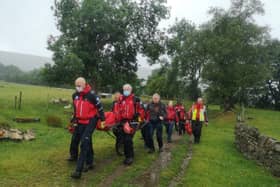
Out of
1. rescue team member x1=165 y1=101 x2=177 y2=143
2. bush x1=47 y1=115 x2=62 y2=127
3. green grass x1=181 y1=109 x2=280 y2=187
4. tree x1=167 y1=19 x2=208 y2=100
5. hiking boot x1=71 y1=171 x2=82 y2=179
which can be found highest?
tree x1=167 y1=19 x2=208 y2=100

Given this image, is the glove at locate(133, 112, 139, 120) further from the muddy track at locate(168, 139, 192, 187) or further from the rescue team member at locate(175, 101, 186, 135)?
the rescue team member at locate(175, 101, 186, 135)

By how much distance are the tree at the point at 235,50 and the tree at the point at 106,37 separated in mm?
6034

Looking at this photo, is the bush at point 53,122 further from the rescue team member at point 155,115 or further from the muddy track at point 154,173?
the muddy track at point 154,173

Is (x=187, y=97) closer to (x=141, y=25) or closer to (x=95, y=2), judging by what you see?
(x=141, y=25)

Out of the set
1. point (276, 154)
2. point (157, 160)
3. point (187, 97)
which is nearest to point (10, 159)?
point (157, 160)

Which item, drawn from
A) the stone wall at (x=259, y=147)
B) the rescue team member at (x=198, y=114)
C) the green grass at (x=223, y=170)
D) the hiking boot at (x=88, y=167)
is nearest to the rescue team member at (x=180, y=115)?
the rescue team member at (x=198, y=114)

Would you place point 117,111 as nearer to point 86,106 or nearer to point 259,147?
point 86,106

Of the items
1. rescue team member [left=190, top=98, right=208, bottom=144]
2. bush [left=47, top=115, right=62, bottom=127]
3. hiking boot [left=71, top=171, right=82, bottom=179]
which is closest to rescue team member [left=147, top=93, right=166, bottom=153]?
rescue team member [left=190, top=98, right=208, bottom=144]

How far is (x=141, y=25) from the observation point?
35.2 meters

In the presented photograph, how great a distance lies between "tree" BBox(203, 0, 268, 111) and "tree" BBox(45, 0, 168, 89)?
6034 millimetres

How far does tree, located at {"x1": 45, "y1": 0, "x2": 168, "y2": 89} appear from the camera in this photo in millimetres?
30656

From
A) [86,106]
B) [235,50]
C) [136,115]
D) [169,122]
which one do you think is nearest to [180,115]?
[169,122]

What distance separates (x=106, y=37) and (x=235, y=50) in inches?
529

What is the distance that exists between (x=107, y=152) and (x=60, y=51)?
20.0m
